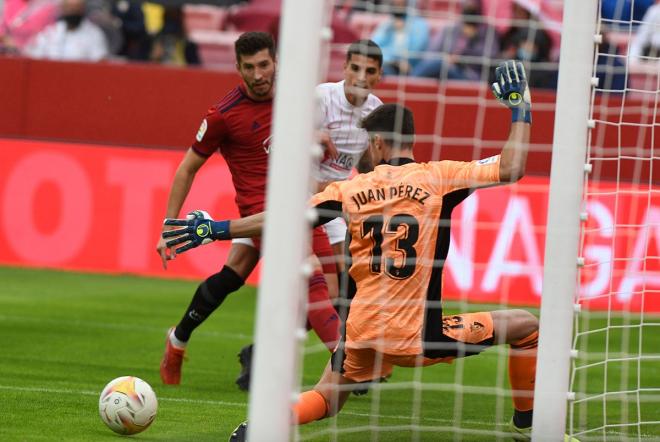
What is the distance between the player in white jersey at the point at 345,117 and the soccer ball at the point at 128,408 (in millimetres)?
2186

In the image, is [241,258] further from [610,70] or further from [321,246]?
[610,70]

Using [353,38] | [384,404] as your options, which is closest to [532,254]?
[353,38]

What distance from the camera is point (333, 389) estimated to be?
220 inches

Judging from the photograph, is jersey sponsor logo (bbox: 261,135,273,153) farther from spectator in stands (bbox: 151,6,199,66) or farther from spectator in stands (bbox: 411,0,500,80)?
spectator in stands (bbox: 151,6,199,66)

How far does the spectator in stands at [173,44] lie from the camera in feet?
51.1

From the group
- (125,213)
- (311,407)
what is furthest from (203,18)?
(311,407)

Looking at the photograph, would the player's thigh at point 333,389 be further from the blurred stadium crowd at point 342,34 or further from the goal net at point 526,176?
the blurred stadium crowd at point 342,34

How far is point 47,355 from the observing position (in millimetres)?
8242

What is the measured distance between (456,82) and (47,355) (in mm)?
7214

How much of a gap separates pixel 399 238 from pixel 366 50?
2.24 m

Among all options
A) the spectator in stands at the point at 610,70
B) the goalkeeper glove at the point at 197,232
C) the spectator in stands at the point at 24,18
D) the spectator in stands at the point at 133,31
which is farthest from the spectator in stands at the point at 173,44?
the goalkeeper glove at the point at 197,232

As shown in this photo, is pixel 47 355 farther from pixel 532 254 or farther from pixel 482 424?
pixel 532 254

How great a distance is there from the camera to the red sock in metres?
7.25

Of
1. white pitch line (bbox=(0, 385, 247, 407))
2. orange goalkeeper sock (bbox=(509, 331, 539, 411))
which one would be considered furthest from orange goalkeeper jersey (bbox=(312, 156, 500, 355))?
white pitch line (bbox=(0, 385, 247, 407))
